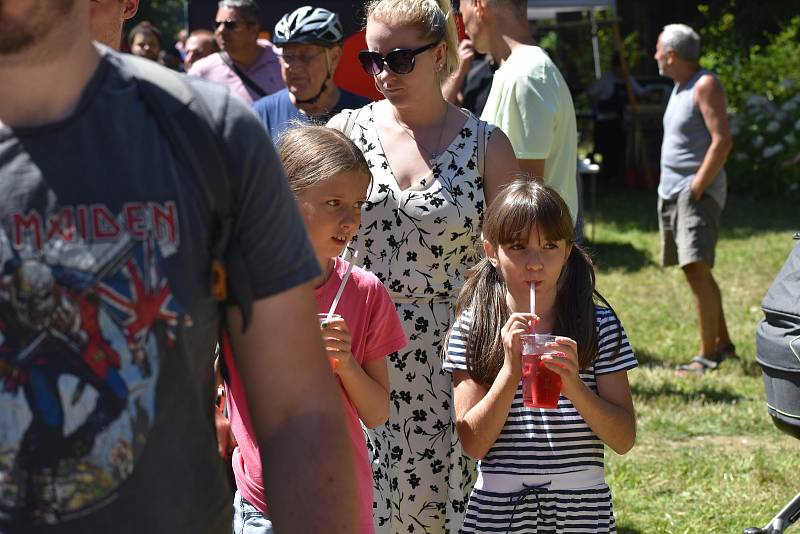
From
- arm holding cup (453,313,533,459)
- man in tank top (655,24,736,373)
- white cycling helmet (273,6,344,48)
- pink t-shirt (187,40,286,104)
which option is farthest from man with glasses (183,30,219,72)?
arm holding cup (453,313,533,459)

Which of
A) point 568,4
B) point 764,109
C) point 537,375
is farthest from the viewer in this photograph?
point 764,109

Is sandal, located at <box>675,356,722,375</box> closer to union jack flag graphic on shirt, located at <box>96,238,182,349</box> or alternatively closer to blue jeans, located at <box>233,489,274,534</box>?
A: blue jeans, located at <box>233,489,274,534</box>

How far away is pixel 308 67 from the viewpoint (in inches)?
191

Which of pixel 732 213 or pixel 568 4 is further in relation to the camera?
pixel 732 213

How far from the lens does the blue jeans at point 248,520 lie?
265 centimetres

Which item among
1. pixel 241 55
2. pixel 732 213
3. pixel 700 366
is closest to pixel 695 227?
pixel 700 366

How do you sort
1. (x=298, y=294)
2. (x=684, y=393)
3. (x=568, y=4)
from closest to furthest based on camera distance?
(x=298, y=294), (x=684, y=393), (x=568, y=4)

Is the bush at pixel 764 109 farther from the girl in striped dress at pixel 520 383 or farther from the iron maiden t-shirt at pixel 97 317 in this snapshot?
the iron maiden t-shirt at pixel 97 317

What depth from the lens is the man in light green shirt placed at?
436 cm

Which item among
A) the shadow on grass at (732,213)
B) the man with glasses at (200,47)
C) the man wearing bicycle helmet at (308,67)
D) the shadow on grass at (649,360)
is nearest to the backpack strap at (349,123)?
the man wearing bicycle helmet at (308,67)

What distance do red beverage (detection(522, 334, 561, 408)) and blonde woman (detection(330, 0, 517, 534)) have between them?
830 millimetres

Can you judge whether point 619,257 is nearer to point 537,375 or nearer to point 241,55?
point 241,55

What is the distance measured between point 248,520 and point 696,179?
5204 mm

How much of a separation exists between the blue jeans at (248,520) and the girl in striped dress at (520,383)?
61cm
